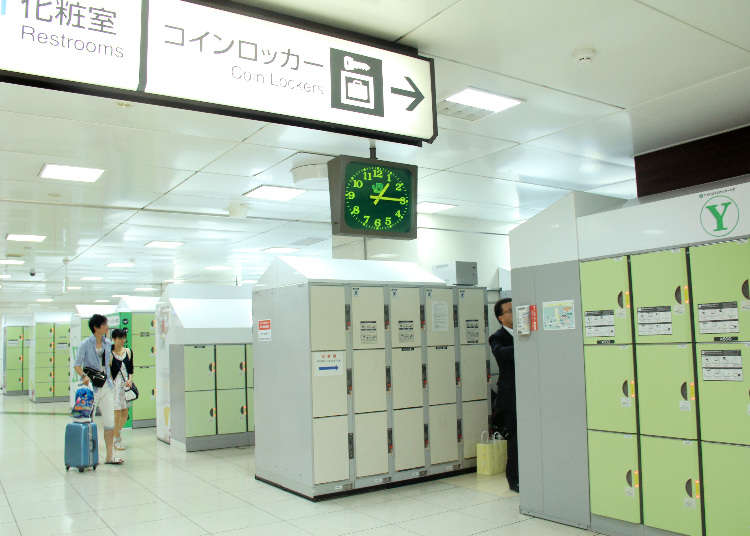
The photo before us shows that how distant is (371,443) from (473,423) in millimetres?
1351

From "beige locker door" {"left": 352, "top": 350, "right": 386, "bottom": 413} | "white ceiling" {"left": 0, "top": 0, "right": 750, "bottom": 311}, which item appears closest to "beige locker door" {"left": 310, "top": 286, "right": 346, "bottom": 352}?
"beige locker door" {"left": 352, "top": 350, "right": 386, "bottom": 413}

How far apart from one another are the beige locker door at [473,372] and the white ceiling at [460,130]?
1877 mm

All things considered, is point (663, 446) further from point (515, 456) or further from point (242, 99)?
point (242, 99)

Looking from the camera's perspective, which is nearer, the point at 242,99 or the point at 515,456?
the point at 242,99

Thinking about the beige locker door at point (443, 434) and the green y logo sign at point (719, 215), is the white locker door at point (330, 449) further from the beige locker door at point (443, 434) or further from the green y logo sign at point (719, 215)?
the green y logo sign at point (719, 215)

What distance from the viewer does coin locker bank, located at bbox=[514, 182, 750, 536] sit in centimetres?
379

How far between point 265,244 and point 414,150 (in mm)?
5480

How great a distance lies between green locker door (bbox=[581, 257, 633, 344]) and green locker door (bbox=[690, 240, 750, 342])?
1.56ft

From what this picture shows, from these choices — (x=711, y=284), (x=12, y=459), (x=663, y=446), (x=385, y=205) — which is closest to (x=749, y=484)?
(x=663, y=446)

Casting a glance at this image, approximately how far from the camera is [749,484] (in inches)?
145

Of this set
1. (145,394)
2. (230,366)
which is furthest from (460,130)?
(145,394)

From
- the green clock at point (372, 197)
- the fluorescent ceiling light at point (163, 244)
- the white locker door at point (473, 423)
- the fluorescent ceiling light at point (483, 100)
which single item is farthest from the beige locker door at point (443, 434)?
the fluorescent ceiling light at point (163, 244)

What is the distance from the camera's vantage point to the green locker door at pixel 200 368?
8523 mm

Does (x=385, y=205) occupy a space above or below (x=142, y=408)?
above
